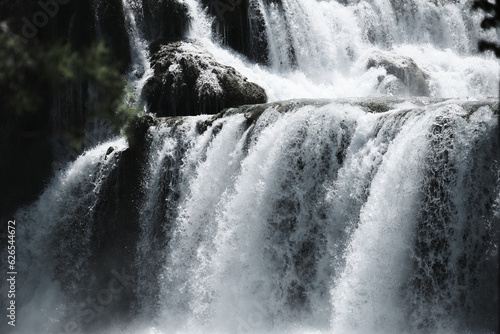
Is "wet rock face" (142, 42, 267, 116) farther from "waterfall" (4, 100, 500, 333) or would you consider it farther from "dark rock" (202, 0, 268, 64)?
"dark rock" (202, 0, 268, 64)

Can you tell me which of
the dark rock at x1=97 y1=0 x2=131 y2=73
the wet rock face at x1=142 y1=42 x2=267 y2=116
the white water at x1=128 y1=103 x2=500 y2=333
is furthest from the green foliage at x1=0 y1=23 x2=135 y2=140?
the dark rock at x1=97 y1=0 x2=131 y2=73

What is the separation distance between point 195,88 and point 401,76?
649 centimetres

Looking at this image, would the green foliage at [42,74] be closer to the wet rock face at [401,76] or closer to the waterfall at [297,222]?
the waterfall at [297,222]

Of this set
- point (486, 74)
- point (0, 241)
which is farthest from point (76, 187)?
point (486, 74)

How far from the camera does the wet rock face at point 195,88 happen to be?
14.0 m

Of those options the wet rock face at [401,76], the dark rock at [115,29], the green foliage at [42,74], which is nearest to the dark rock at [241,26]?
the dark rock at [115,29]

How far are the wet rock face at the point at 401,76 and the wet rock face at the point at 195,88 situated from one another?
4.00 m

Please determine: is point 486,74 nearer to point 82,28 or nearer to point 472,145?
point 472,145

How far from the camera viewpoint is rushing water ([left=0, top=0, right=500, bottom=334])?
782 cm

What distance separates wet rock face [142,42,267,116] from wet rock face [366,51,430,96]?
13.1 ft

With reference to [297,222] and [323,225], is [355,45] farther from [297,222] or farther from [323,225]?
[323,225]

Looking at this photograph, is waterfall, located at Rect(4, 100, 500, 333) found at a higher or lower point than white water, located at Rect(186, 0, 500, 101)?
lower

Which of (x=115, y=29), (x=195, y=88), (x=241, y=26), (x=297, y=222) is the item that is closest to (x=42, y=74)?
(x=297, y=222)

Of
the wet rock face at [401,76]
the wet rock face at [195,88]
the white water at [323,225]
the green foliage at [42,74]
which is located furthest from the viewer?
the wet rock face at [401,76]
